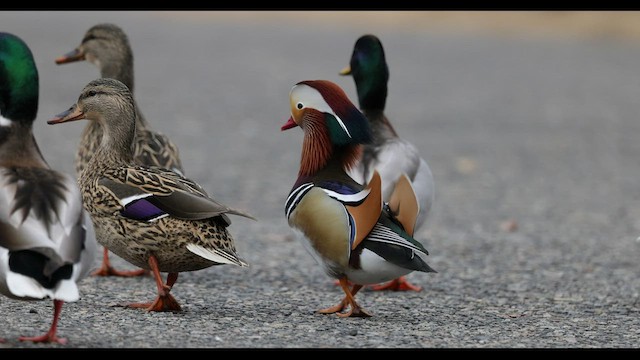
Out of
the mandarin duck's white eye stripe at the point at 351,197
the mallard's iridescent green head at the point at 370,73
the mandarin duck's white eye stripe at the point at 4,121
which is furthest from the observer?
the mallard's iridescent green head at the point at 370,73

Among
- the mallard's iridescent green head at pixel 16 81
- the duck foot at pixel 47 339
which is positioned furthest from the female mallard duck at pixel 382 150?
the duck foot at pixel 47 339

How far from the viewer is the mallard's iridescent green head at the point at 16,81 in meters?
5.65

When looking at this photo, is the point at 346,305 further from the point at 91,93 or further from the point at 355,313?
the point at 91,93

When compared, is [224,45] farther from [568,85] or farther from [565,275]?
[565,275]

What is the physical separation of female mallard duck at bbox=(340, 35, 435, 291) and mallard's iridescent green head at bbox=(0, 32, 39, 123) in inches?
71.2

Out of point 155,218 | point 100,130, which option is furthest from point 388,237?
point 100,130

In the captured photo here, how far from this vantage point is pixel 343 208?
5.82 metres

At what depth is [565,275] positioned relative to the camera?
798cm

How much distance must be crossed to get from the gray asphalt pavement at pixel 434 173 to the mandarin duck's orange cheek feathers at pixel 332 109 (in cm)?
95

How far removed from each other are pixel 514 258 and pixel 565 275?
67cm

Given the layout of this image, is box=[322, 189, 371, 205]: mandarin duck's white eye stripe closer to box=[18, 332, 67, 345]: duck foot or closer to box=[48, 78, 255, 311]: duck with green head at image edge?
box=[48, 78, 255, 311]: duck with green head at image edge

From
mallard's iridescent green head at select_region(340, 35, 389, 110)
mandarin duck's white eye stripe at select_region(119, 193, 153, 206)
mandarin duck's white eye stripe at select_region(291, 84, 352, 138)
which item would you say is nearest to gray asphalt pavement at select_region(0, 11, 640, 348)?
mandarin duck's white eye stripe at select_region(119, 193, 153, 206)

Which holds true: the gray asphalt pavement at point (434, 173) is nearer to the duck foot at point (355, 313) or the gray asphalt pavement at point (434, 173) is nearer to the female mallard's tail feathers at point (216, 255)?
the duck foot at point (355, 313)
